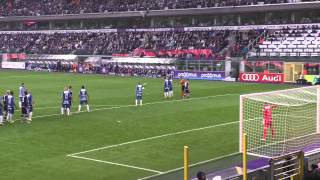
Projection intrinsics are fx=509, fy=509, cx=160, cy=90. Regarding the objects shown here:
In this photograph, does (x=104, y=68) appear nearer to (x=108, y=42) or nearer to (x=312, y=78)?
(x=108, y=42)

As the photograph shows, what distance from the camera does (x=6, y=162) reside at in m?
17.8

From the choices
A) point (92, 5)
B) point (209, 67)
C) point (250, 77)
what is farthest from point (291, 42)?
point (92, 5)

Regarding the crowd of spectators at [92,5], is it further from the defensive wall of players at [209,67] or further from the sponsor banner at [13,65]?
the sponsor banner at [13,65]

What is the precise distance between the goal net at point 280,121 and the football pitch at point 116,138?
1.14 meters

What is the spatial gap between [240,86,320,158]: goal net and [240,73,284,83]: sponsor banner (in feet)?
99.4

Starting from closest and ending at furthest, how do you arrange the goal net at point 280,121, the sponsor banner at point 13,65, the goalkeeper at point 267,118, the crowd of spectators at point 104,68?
the goal net at point 280,121, the goalkeeper at point 267,118, the crowd of spectators at point 104,68, the sponsor banner at point 13,65

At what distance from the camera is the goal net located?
18.5m

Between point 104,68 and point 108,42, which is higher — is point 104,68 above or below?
below

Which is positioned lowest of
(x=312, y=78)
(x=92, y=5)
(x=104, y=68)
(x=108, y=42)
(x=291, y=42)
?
(x=312, y=78)

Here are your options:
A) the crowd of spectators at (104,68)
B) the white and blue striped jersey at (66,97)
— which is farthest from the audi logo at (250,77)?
the white and blue striped jersey at (66,97)

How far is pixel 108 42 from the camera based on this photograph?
8175 cm

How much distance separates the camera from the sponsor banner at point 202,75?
197 ft

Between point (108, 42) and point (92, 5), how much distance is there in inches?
414

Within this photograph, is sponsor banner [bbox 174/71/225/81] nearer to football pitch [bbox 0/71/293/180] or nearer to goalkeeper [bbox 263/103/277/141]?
football pitch [bbox 0/71/293/180]
